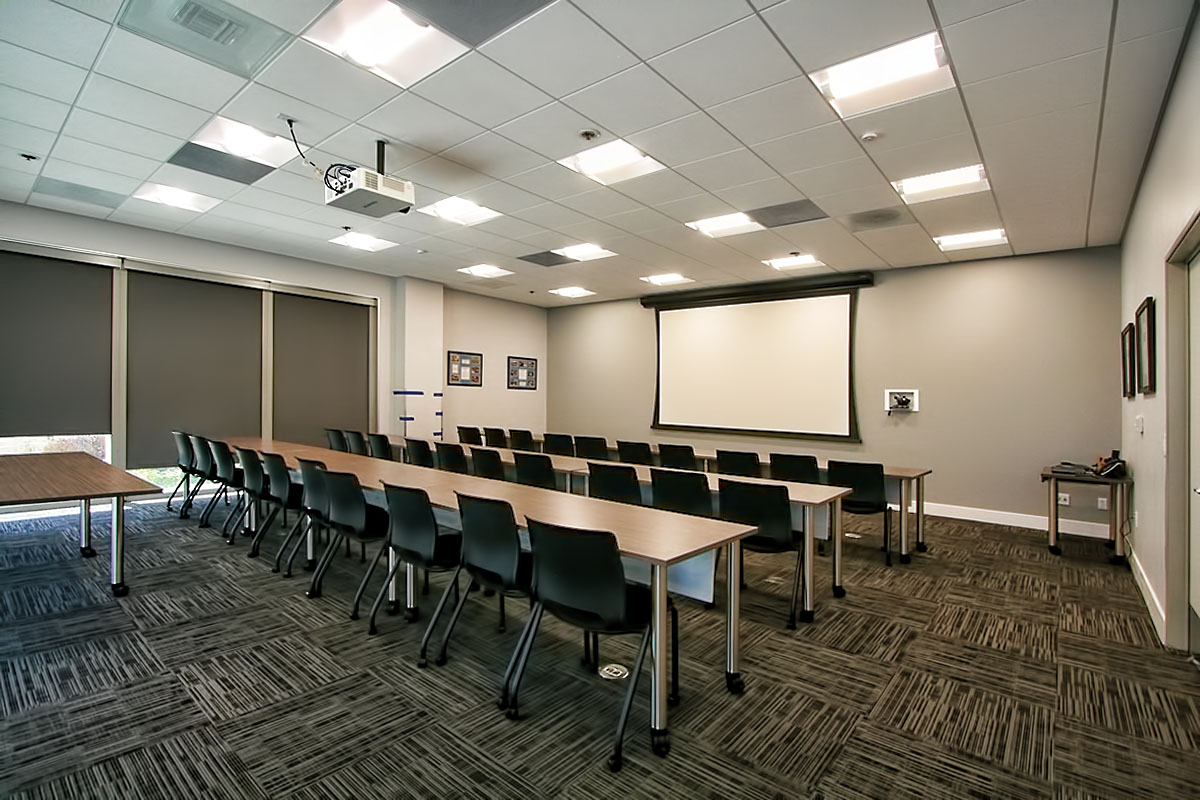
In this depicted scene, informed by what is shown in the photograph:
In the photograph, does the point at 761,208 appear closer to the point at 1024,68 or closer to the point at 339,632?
the point at 1024,68

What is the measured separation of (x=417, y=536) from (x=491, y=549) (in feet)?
1.96

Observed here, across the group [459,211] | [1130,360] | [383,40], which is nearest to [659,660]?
[383,40]

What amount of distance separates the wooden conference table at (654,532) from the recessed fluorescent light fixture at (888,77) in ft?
7.53

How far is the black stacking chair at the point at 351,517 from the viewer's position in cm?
334

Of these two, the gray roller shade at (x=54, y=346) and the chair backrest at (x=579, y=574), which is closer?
the chair backrest at (x=579, y=574)

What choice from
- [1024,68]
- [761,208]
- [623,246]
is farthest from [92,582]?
[1024,68]

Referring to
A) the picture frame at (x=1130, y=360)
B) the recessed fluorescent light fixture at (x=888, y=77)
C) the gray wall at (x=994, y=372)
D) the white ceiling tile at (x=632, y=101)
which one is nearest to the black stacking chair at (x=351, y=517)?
the white ceiling tile at (x=632, y=101)

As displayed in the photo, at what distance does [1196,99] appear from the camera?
7.64 feet

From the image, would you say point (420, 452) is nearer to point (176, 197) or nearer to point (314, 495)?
point (314, 495)

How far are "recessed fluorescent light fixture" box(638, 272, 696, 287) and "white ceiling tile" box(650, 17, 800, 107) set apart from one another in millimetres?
4485

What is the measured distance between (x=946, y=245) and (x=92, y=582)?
7.73 metres

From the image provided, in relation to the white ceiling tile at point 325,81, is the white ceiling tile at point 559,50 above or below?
below

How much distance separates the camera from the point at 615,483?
4.05 meters

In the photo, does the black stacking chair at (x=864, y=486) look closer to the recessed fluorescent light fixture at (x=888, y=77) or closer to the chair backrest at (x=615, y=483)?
the chair backrest at (x=615, y=483)
